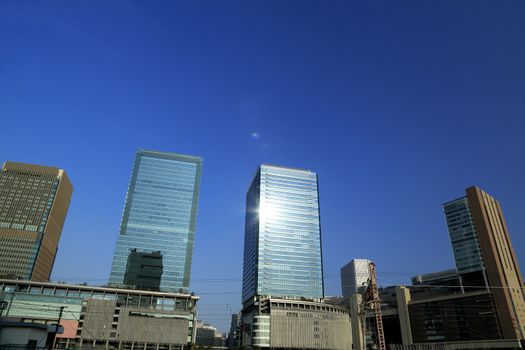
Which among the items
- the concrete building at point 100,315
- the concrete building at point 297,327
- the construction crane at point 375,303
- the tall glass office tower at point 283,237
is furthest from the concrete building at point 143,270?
the construction crane at point 375,303

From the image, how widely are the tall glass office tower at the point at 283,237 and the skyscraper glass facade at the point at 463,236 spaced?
58.6m

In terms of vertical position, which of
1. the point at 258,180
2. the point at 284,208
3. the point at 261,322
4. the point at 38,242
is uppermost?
the point at 258,180

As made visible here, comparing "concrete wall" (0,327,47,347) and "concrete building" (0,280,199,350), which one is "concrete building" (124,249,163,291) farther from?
"concrete wall" (0,327,47,347)

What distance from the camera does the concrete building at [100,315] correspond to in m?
116

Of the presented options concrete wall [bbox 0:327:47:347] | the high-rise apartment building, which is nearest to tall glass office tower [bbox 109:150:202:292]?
concrete wall [bbox 0:327:47:347]

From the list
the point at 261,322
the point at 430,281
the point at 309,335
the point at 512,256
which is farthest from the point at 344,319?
the point at 512,256

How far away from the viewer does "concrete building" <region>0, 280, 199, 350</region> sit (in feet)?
380

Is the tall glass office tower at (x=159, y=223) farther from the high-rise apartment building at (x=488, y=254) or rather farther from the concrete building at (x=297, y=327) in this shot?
the high-rise apartment building at (x=488, y=254)

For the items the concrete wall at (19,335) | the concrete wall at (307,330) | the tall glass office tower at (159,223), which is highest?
the tall glass office tower at (159,223)

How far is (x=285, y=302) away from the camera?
477 ft

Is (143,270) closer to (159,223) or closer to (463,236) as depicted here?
(159,223)

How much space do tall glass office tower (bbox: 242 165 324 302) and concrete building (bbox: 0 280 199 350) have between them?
45.4 metres

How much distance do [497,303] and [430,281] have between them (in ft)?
171

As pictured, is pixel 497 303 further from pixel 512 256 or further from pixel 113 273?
pixel 113 273
